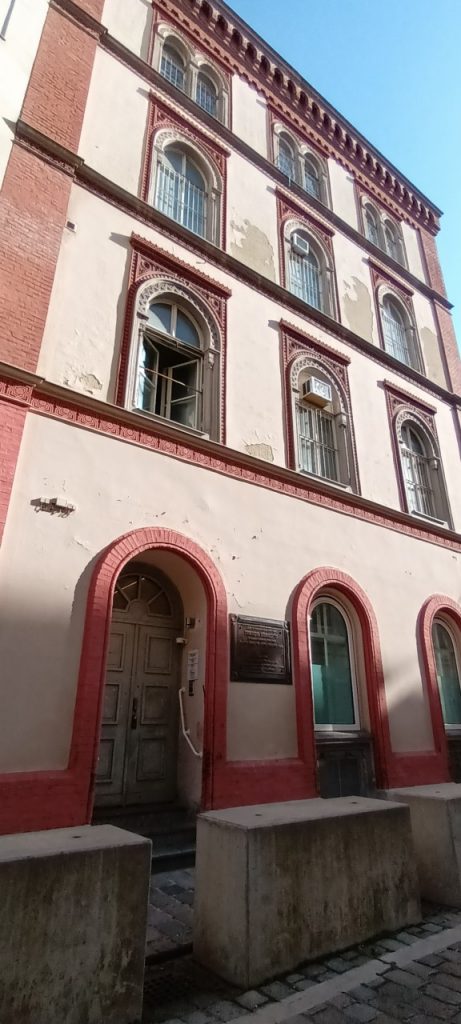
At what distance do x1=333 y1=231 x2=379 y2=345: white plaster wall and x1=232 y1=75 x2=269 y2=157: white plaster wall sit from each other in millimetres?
2582

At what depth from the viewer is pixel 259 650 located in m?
6.62

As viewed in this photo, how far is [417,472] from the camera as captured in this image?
11.1m

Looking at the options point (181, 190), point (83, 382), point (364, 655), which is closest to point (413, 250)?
point (181, 190)

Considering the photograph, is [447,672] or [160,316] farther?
[447,672]

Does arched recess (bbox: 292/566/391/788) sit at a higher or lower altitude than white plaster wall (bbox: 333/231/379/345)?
lower

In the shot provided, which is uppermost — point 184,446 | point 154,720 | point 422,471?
point 422,471

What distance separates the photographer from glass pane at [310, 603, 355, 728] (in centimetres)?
759

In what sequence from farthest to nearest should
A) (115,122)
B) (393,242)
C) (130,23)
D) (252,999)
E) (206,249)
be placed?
(393,242)
(130,23)
(206,249)
(115,122)
(252,999)

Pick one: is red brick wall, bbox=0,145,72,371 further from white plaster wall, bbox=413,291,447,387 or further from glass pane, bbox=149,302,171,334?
white plaster wall, bbox=413,291,447,387

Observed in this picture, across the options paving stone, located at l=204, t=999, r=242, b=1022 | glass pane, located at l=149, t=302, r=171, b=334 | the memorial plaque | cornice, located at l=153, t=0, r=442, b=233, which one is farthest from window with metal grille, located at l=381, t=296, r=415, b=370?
paving stone, located at l=204, t=999, r=242, b=1022

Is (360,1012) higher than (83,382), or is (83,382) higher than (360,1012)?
(83,382)

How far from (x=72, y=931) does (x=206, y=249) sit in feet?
29.3

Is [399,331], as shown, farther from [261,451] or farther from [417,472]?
[261,451]

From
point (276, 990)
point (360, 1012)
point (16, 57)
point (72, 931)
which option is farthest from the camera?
point (16, 57)
